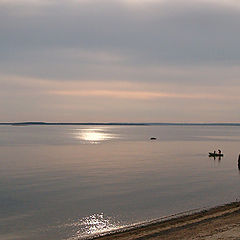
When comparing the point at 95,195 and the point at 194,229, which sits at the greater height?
the point at 194,229

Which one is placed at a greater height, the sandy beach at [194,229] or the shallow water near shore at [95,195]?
the sandy beach at [194,229]

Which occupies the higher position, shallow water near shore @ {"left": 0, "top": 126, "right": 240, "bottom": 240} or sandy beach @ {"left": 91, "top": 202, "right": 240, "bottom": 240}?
sandy beach @ {"left": 91, "top": 202, "right": 240, "bottom": 240}

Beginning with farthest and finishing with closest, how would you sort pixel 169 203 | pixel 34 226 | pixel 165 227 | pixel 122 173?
pixel 122 173
pixel 169 203
pixel 34 226
pixel 165 227

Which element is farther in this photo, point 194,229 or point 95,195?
point 95,195

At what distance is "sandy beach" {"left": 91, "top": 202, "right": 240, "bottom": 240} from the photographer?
67.4ft

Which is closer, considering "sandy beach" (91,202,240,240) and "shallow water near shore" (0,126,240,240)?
"sandy beach" (91,202,240,240)

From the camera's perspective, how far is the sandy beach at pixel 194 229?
2053 centimetres

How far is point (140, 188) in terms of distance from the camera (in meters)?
40.2

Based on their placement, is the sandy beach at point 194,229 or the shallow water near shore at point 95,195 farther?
the shallow water near shore at point 95,195

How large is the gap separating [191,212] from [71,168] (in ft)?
98.0

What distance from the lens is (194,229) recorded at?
893 inches

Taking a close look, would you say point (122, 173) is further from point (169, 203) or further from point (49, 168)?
point (169, 203)

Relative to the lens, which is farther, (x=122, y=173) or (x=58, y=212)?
(x=122, y=173)

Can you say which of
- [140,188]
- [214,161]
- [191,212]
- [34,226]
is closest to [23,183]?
[140,188]
